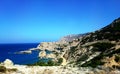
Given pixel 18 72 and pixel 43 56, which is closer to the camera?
pixel 18 72

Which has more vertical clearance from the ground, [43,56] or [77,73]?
[43,56]

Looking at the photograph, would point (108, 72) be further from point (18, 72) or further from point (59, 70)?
point (18, 72)

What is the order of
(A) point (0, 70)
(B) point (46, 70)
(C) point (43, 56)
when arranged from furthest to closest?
(C) point (43, 56) → (B) point (46, 70) → (A) point (0, 70)

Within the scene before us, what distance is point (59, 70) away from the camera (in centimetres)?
2416

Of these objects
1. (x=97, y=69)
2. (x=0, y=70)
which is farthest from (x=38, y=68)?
(x=97, y=69)

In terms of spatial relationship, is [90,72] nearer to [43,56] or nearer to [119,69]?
[119,69]

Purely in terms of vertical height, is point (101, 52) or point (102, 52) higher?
point (101, 52)

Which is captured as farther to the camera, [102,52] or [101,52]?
[101,52]

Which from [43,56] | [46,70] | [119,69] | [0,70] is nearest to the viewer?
[0,70]

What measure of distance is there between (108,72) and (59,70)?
4561 millimetres

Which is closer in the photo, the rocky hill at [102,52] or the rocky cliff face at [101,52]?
the rocky hill at [102,52]

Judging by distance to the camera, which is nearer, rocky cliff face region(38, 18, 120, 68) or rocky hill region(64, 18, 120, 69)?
rocky hill region(64, 18, 120, 69)

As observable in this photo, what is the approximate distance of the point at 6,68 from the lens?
22.7m

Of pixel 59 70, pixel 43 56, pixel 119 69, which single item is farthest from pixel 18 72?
pixel 43 56
